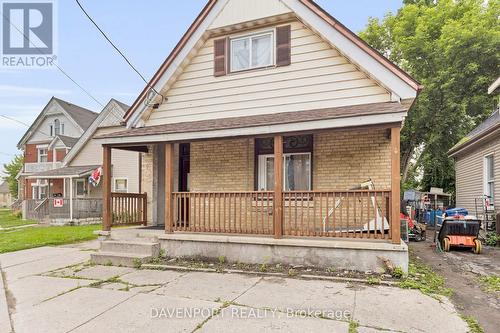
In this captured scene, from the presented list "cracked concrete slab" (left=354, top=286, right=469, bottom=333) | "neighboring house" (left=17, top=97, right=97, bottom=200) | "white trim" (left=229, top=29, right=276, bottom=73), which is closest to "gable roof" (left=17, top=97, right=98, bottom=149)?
"neighboring house" (left=17, top=97, right=97, bottom=200)

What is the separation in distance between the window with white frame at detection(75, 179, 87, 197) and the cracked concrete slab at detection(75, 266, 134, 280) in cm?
1711

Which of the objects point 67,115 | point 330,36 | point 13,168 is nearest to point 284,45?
point 330,36

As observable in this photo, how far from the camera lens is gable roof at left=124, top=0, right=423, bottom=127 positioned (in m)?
6.86

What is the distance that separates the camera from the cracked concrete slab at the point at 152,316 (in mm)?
3916

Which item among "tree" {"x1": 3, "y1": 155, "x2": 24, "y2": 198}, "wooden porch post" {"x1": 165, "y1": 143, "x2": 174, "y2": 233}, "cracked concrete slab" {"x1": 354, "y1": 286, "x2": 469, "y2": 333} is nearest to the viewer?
"cracked concrete slab" {"x1": 354, "y1": 286, "x2": 469, "y2": 333}

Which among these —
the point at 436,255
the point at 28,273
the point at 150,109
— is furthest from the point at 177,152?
the point at 436,255

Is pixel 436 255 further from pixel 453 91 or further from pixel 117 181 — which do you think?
pixel 117 181

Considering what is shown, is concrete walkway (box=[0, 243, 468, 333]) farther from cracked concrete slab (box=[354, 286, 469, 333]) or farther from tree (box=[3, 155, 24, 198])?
tree (box=[3, 155, 24, 198])

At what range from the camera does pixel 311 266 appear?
6324 mm

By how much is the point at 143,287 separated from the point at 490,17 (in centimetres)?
2168

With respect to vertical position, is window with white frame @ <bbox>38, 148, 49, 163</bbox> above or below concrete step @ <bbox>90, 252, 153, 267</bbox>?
above

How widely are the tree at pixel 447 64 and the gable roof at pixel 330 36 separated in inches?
518

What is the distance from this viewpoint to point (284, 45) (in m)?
8.03

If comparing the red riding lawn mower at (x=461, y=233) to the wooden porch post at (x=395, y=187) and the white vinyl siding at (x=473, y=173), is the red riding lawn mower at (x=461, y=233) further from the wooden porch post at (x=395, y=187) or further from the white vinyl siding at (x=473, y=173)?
the wooden porch post at (x=395, y=187)
